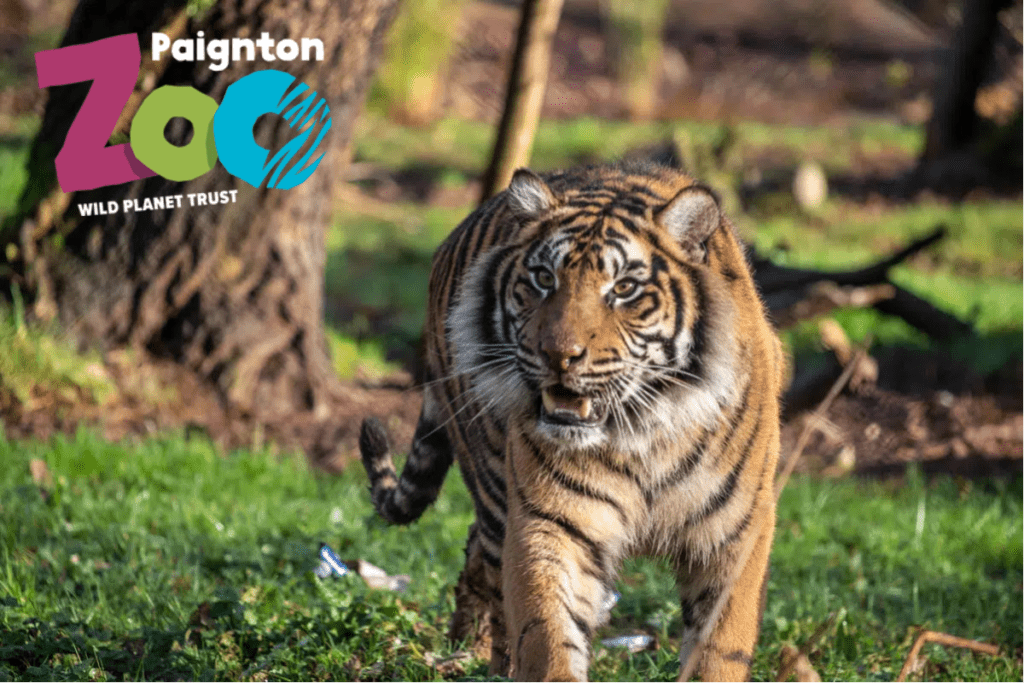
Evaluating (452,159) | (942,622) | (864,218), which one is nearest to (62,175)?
(942,622)

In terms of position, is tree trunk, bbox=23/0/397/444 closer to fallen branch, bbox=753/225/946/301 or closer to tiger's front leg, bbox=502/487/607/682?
fallen branch, bbox=753/225/946/301

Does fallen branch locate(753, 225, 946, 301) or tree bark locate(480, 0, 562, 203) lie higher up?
tree bark locate(480, 0, 562, 203)

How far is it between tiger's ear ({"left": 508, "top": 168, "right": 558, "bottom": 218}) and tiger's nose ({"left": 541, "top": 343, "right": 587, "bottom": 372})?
0.49 metres

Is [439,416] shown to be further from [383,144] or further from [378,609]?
[383,144]

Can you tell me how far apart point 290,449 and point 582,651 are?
3166mm

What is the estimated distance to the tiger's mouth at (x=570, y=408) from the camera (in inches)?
108

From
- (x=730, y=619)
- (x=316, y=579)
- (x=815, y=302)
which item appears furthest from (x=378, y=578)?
(x=815, y=302)

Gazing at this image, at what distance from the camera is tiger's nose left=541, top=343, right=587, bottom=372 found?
2633mm

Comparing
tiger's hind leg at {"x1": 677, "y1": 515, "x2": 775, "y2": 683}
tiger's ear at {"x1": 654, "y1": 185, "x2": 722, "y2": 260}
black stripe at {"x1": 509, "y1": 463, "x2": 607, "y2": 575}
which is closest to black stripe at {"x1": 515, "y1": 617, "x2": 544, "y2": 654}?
black stripe at {"x1": 509, "y1": 463, "x2": 607, "y2": 575}

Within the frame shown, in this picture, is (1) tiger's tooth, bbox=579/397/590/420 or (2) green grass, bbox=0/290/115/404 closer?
(1) tiger's tooth, bbox=579/397/590/420

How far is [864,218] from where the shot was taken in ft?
36.6

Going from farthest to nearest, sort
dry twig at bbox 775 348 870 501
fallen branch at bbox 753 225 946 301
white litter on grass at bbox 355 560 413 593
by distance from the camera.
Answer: fallen branch at bbox 753 225 946 301, white litter on grass at bbox 355 560 413 593, dry twig at bbox 775 348 870 501

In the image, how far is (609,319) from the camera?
2727 mm

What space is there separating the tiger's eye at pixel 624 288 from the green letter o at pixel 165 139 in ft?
10.9
